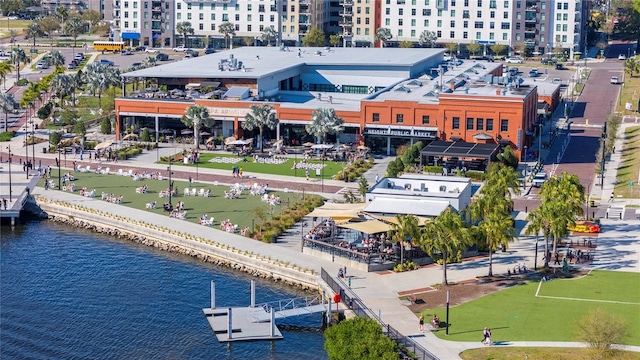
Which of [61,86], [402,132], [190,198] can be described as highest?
[61,86]

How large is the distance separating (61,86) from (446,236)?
87805 millimetres

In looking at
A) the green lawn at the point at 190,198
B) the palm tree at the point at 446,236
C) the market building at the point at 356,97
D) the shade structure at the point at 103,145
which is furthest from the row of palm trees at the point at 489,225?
the shade structure at the point at 103,145

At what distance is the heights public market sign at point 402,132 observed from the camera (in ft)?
405

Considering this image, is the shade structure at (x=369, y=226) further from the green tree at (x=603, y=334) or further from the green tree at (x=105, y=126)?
the green tree at (x=105, y=126)

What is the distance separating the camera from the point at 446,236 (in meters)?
76.6

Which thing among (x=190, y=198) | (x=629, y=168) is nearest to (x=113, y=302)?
(x=190, y=198)

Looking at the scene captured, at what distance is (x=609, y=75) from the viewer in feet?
639

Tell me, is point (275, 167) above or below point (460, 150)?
below

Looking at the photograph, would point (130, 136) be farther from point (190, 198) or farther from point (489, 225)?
point (489, 225)

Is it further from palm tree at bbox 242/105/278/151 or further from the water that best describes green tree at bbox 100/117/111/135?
the water

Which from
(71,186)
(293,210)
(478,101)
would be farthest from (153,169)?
(478,101)

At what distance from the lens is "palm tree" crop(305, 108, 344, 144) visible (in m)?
123

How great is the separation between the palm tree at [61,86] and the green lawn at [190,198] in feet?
125

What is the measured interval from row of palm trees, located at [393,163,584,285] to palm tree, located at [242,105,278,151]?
42.6 meters
